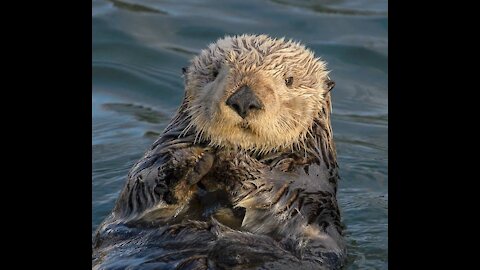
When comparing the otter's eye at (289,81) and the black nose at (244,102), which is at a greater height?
the otter's eye at (289,81)

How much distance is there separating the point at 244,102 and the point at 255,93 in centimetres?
12

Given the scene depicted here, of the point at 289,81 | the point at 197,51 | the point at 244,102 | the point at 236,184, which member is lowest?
the point at 236,184

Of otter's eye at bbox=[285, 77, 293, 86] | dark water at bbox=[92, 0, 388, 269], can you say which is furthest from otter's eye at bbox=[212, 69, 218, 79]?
dark water at bbox=[92, 0, 388, 269]

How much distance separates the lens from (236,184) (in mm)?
3594

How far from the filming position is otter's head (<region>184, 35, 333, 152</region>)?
3.54 m

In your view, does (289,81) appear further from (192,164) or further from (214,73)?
(192,164)

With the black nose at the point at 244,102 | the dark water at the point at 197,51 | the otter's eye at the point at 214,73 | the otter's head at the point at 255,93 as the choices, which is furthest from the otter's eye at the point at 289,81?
the dark water at the point at 197,51

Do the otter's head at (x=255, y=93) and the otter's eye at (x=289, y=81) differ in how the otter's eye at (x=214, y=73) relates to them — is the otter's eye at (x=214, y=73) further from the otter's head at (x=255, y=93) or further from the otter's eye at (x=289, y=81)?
the otter's eye at (x=289, y=81)

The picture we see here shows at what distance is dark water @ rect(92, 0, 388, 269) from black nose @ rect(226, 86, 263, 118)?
1.62 m

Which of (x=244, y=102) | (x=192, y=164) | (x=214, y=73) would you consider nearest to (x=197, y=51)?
(x=214, y=73)

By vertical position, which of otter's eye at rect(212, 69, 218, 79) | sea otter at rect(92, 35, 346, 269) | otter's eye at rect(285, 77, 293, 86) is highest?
otter's eye at rect(212, 69, 218, 79)

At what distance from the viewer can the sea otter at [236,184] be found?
10.9ft

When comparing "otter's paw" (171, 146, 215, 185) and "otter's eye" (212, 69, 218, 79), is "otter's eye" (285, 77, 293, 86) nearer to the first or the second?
"otter's eye" (212, 69, 218, 79)

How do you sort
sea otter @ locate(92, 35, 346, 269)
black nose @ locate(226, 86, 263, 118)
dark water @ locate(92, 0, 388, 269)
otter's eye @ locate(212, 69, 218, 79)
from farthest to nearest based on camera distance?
dark water @ locate(92, 0, 388, 269), otter's eye @ locate(212, 69, 218, 79), black nose @ locate(226, 86, 263, 118), sea otter @ locate(92, 35, 346, 269)
